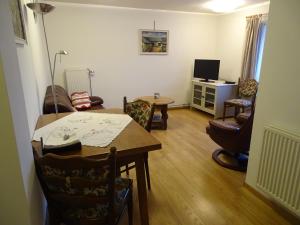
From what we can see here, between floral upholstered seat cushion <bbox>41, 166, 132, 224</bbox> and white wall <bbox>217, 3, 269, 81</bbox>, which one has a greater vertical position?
white wall <bbox>217, 3, 269, 81</bbox>

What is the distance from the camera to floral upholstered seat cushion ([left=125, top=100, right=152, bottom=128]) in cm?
202

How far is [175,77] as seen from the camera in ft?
16.9

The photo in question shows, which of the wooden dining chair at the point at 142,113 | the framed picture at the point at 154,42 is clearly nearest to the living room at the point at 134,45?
the framed picture at the point at 154,42

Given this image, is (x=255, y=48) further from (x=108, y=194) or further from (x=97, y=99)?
(x=108, y=194)

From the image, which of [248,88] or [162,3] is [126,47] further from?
[248,88]

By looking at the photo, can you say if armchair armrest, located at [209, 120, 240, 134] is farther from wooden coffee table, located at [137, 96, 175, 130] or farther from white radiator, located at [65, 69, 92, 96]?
white radiator, located at [65, 69, 92, 96]

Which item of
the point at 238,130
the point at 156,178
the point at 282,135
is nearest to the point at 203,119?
the point at 238,130

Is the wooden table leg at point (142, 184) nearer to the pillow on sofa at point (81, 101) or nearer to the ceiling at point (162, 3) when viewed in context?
the pillow on sofa at point (81, 101)

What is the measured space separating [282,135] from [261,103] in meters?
0.38

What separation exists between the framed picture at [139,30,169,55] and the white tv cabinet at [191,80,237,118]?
3.83 ft

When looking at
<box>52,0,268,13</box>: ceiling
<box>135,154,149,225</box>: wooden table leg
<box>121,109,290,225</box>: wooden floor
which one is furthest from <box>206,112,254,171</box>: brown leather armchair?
<box>52,0,268,13</box>: ceiling

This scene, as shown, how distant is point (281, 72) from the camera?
67.7 inches

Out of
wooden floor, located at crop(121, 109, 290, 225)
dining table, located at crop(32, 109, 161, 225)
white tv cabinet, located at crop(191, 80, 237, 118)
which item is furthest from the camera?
white tv cabinet, located at crop(191, 80, 237, 118)

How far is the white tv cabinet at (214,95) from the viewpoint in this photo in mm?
4383
